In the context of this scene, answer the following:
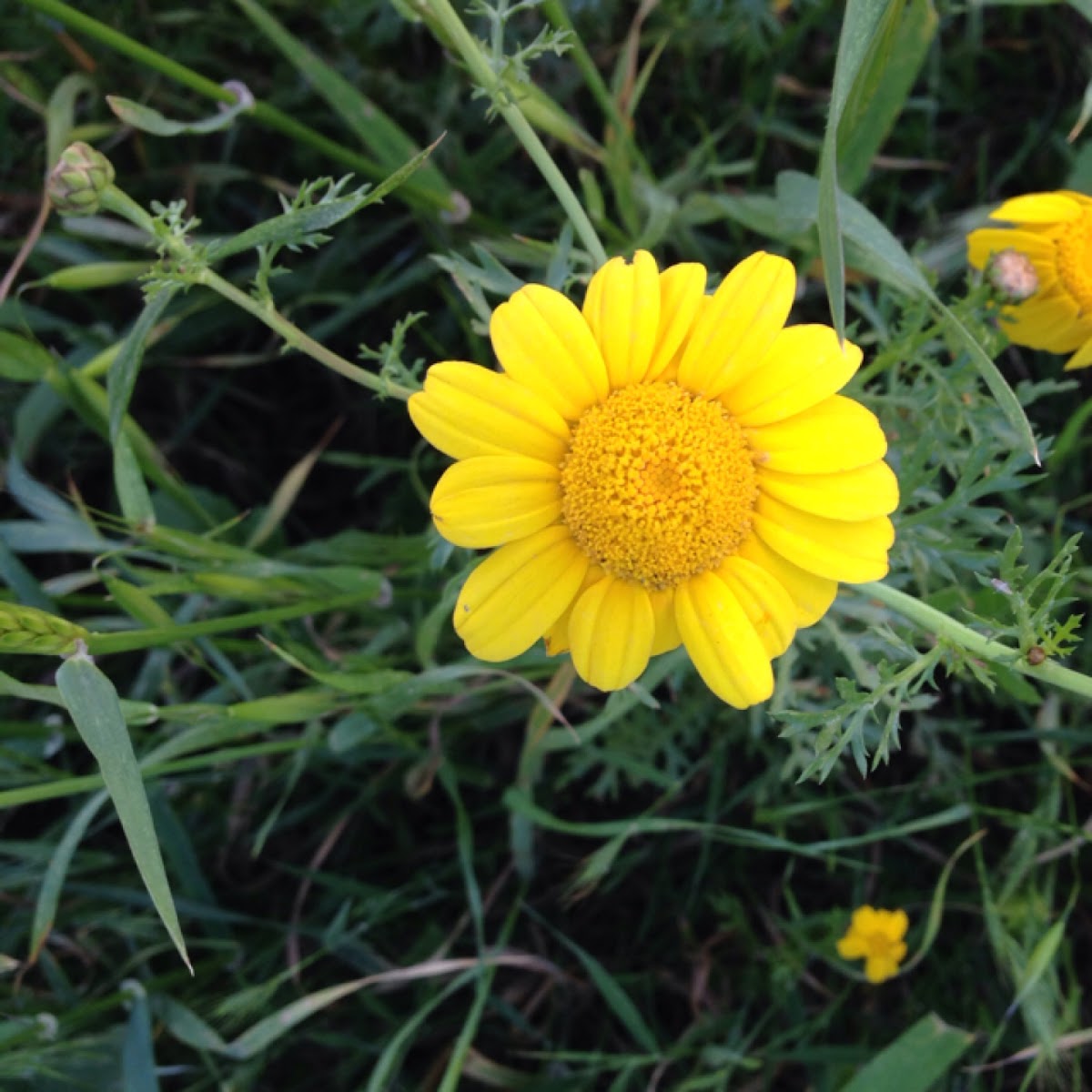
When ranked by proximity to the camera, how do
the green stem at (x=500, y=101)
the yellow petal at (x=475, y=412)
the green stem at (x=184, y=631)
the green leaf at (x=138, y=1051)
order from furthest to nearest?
1. the green leaf at (x=138, y=1051)
2. the green stem at (x=184, y=631)
3. the green stem at (x=500, y=101)
4. the yellow petal at (x=475, y=412)

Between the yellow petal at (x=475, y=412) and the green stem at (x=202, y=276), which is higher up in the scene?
the green stem at (x=202, y=276)

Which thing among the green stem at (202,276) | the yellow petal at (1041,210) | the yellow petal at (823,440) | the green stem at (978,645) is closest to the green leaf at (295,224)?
the green stem at (202,276)

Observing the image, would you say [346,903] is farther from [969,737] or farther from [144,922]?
[969,737]

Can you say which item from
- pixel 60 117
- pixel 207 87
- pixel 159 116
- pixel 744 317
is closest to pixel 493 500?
pixel 744 317

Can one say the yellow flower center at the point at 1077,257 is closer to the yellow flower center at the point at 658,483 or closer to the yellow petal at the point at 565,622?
the yellow flower center at the point at 658,483

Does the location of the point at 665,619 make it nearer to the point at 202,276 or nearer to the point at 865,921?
the point at 202,276

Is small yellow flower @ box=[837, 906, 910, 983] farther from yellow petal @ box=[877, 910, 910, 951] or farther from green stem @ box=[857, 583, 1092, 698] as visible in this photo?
green stem @ box=[857, 583, 1092, 698]
